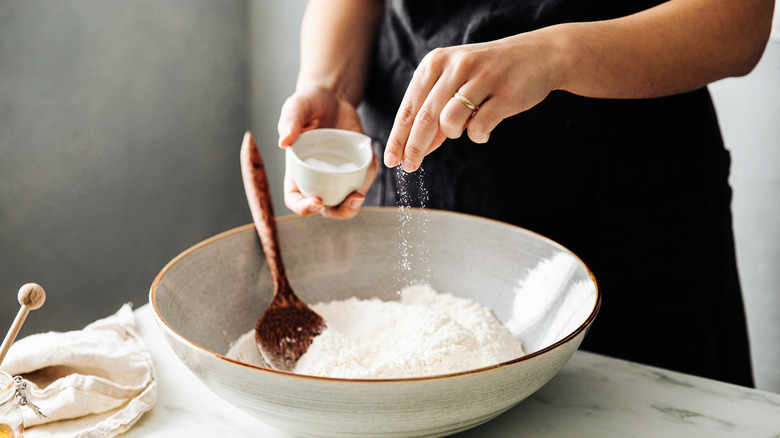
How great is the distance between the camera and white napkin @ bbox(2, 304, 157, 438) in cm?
69

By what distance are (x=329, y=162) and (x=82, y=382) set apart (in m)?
0.48

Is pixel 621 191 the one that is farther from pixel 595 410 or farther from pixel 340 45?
pixel 340 45

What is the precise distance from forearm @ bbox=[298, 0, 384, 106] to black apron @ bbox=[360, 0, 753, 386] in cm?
12

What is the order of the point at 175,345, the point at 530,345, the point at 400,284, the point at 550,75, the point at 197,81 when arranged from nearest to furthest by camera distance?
the point at 175,345 → the point at 550,75 → the point at 530,345 → the point at 400,284 → the point at 197,81

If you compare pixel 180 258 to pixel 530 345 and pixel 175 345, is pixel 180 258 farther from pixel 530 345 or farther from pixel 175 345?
pixel 530 345

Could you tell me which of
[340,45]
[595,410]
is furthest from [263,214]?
[595,410]

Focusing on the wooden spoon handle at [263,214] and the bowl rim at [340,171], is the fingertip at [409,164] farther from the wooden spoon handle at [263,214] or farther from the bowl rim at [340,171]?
the wooden spoon handle at [263,214]

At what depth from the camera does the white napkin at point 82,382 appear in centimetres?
69

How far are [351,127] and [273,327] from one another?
44 cm

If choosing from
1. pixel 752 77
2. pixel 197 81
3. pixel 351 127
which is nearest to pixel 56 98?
pixel 197 81

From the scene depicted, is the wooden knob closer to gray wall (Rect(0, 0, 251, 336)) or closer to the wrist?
the wrist

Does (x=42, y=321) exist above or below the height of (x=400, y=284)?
below

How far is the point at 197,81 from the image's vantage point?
2115mm

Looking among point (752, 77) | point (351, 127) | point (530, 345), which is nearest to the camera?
point (530, 345)
